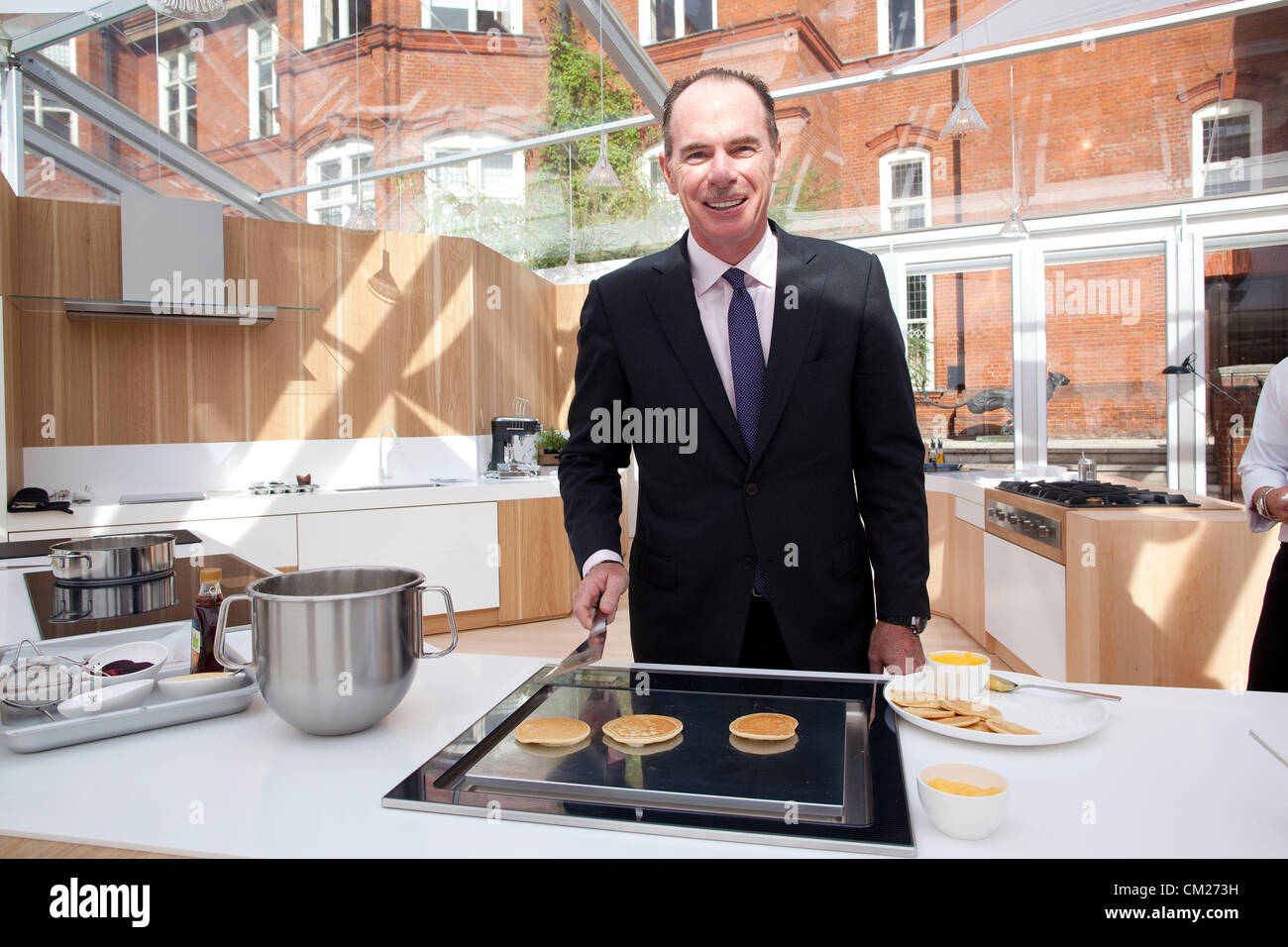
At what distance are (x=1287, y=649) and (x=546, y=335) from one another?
228 inches

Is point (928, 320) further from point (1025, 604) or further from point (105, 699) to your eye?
point (105, 699)

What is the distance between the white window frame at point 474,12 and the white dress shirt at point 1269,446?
5.40 metres

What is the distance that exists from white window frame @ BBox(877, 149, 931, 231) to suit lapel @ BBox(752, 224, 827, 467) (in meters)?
5.31

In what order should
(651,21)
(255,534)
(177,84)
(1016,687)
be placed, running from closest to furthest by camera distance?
(1016,687), (255,534), (651,21), (177,84)

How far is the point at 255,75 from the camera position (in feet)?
20.1

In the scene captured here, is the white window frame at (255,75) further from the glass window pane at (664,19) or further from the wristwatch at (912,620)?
the wristwatch at (912,620)

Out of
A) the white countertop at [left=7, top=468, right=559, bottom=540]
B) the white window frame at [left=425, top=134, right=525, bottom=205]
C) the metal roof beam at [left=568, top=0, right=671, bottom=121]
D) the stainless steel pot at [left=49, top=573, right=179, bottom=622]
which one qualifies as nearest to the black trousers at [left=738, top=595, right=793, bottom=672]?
the stainless steel pot at [left=49, top=573, right=179, bottom=622]

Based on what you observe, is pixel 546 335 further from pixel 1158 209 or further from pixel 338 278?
pixel 1158 209

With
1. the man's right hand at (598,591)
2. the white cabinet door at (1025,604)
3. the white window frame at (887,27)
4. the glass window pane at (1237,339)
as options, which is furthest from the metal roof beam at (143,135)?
the glass window pane at (1237,339)

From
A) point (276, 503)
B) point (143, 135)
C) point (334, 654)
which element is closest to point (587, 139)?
point (143, 135)

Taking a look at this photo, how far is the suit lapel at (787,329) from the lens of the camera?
4.72 feet

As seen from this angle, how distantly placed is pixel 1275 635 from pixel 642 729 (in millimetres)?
2016

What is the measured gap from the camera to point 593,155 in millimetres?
7469
